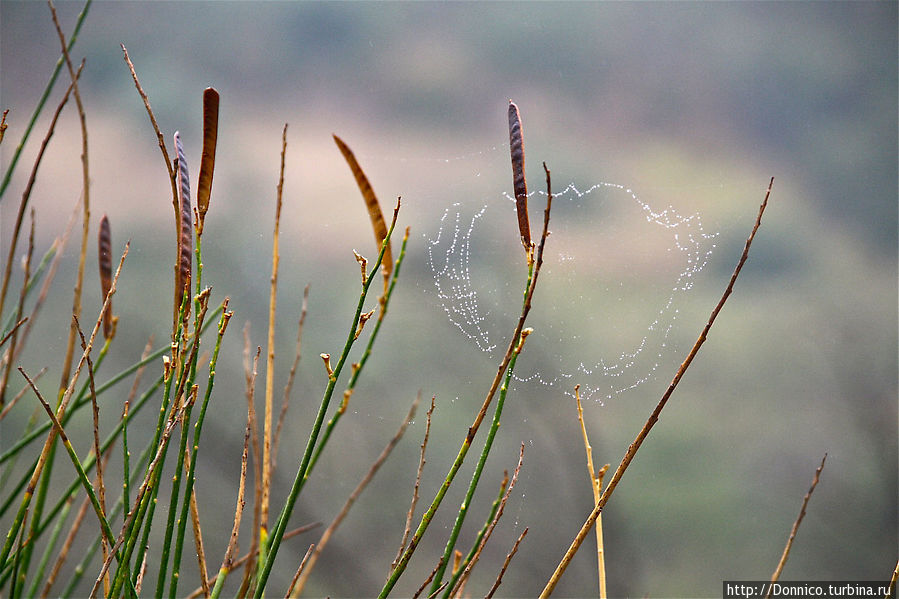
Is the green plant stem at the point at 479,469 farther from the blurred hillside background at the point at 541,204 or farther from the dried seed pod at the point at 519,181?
the blurred hillside background at the point at 541,204

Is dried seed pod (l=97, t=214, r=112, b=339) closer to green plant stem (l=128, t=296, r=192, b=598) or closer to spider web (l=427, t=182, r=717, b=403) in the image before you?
green plant stem (l=128, t=296, r=192, b=598)

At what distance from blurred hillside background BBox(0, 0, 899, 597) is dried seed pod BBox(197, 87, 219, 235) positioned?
70cm

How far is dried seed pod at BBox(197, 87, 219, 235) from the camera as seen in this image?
0.86 ft

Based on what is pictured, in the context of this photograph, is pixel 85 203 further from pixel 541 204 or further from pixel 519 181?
pixel 541 204

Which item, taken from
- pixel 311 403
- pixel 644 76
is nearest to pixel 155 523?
pixel 311 403

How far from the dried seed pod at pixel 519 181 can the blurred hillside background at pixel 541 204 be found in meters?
0.71

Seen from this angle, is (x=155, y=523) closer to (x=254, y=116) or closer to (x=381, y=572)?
(x=381, y=572)

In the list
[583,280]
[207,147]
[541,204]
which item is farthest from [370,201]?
[541,204]

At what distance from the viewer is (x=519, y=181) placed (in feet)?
0.84

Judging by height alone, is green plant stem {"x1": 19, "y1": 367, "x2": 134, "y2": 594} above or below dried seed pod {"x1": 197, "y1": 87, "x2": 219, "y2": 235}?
below

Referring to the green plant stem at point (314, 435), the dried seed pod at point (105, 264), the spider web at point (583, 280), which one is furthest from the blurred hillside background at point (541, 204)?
the green plant stem at point (314, 435)

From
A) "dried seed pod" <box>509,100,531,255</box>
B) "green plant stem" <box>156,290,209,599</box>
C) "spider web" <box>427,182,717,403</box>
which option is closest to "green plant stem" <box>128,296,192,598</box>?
"green plant stem" <box>156,290,209,599</box>

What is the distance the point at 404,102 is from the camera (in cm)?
103

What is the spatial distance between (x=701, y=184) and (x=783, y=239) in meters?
0.23
